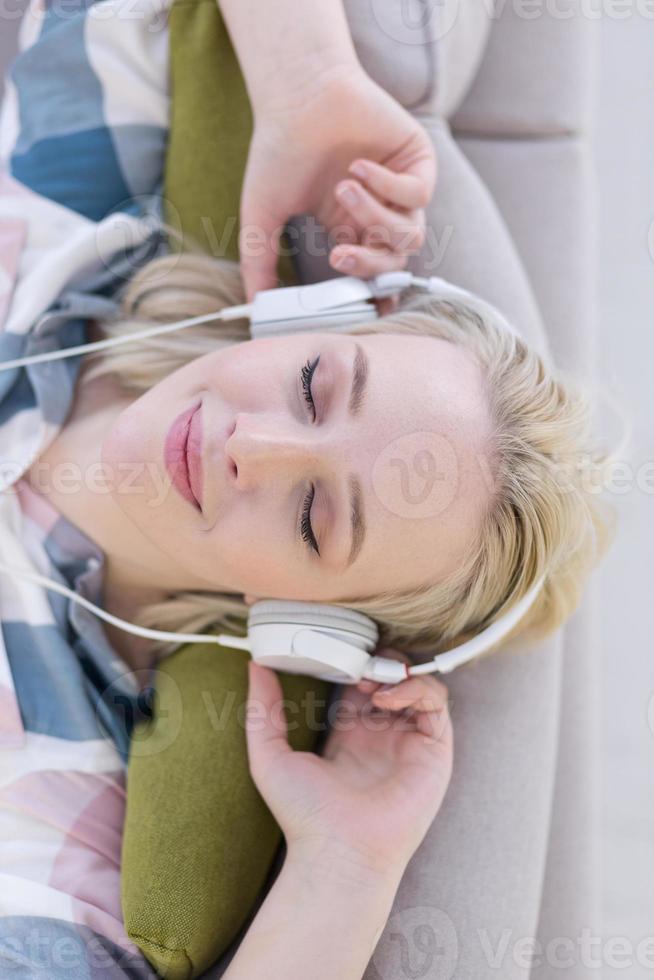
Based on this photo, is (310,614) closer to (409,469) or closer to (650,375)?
(409,469)

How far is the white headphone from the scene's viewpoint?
3.39ft

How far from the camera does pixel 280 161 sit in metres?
1.21

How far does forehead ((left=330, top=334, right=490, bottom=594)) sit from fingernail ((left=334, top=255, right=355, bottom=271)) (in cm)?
19

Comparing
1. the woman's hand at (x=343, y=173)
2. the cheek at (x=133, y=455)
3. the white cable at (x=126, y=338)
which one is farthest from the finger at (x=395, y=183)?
the cheek at (x=133, y=455)

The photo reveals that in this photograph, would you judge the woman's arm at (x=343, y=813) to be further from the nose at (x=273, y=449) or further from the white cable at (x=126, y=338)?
the white cable at (x=126, y=338)

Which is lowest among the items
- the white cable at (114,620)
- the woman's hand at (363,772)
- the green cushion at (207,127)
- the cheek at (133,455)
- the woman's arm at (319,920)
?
the woman's arm at (319,920)

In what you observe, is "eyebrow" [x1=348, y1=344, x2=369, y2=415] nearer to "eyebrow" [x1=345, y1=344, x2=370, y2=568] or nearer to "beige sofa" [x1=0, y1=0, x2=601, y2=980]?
"eyebrow" [x1=345, y1=344, x2=370, y2=568]

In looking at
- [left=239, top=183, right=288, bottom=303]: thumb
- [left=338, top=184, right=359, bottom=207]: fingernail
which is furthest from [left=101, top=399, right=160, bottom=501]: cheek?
[left=338, top=184, right=359, bottom=207]: fingernail

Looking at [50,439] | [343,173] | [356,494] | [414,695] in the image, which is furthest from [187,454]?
[343,173]

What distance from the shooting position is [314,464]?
945mm

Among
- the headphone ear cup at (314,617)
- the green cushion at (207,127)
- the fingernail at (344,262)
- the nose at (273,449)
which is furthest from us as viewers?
the green cushion at (207,127)

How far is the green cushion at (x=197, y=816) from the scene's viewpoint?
39.2 inches

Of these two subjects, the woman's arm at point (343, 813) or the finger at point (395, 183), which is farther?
the finger at point (395, 183)

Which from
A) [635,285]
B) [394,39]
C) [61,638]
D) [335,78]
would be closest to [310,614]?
[61,638]
